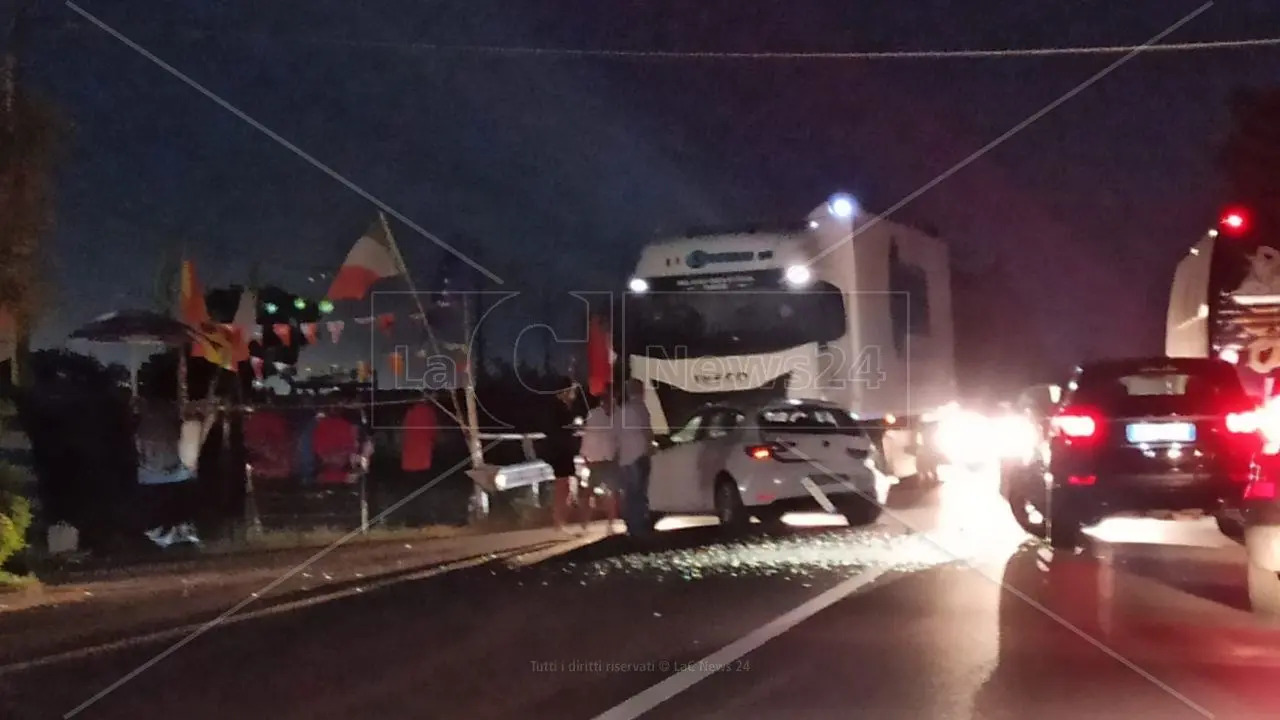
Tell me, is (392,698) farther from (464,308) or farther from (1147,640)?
(464,308)

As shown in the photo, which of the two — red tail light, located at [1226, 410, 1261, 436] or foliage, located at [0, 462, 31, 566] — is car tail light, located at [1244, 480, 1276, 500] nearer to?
red tail light, located at [1226, 410, 1261, 436]

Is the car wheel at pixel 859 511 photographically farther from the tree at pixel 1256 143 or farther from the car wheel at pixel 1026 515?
the tree at pixel 1256 143

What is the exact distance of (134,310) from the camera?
16.3 meters

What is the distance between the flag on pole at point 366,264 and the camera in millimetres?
16562

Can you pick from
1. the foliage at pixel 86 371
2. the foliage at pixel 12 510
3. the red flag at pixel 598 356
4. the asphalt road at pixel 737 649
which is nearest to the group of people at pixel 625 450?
the asphalt road at pixel 737 649

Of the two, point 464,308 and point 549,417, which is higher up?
point 464,308

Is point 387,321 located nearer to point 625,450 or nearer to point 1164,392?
point 625,450

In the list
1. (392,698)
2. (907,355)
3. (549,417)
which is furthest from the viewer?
(549,417)

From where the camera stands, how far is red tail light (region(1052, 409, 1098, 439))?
11688 mm

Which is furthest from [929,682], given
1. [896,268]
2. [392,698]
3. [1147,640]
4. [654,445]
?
[896,268]

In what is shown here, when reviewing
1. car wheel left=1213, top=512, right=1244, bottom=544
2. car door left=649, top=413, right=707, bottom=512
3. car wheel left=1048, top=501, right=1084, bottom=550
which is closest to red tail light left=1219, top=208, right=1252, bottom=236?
car wheel left=1213, top=512, right=1244, bottom=544

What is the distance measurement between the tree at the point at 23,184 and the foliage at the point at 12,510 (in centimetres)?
138

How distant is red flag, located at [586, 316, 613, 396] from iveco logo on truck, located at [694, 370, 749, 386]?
1.53 meters

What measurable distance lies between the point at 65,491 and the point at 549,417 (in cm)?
1095
